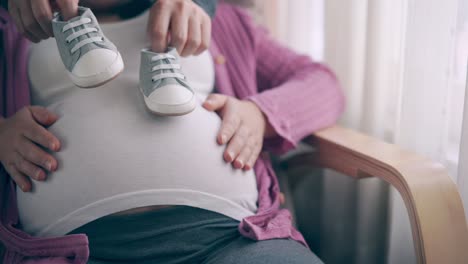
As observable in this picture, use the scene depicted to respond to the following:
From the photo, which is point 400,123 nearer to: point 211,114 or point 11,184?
point 211,114

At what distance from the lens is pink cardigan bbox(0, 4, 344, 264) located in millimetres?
868

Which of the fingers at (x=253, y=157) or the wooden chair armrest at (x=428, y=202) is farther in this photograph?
the fingers at (x=253, y=157)

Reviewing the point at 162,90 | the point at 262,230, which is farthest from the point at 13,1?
the point at 262,230

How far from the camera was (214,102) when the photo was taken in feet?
3.30

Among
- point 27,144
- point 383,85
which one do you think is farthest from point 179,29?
point 383,85

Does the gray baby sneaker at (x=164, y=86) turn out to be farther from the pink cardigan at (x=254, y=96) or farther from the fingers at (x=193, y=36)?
the pink cardigan at (x=254, y=96)

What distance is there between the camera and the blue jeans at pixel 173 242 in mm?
875

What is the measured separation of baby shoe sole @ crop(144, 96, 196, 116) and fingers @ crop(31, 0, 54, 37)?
0.22m

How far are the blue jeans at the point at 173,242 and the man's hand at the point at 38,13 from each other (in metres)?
0.34

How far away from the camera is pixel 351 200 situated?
4.18 feet

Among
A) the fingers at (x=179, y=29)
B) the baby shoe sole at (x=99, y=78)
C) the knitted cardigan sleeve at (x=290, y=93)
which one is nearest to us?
the baby shoe sole at (x=99, y=78)

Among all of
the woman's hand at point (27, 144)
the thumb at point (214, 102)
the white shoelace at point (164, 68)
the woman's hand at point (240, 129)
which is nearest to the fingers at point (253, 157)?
the woman's hand at point (240, 129)

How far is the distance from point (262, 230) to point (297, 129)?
0.27m

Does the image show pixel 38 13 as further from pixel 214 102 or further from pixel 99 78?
pixel 214 102
